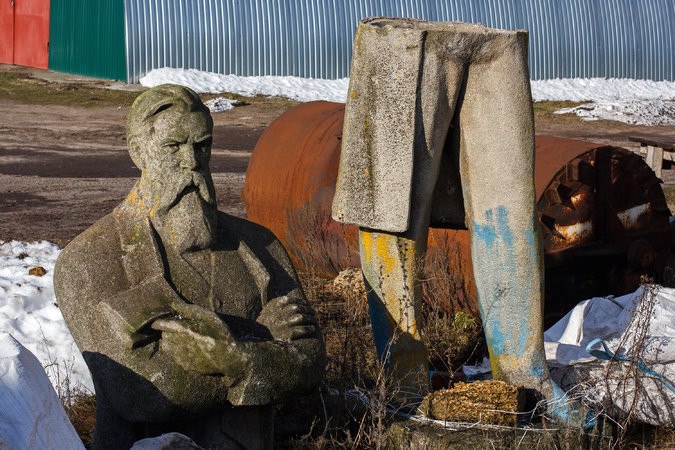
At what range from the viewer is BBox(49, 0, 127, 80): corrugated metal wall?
20.0 metres

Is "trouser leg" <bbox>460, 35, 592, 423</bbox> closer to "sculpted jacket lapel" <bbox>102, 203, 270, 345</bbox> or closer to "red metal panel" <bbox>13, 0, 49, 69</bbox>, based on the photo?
"sculpted jacket lapel" <bbox>102, 203, 270, 345</bbox>

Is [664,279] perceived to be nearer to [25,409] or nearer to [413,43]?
[413,43]

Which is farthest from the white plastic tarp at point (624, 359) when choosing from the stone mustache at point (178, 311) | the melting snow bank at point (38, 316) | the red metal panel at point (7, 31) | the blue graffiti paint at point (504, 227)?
the red metal panel at point (7, 31)

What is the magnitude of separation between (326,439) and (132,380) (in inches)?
34.8

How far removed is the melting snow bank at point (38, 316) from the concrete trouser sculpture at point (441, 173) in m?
2.02

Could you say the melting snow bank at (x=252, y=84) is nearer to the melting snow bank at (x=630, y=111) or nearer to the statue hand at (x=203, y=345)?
the melting snow bank at (x=630, y=111)

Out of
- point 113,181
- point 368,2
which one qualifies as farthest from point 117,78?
point 113,181

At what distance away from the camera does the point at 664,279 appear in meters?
5.96

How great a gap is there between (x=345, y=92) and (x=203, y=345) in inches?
700

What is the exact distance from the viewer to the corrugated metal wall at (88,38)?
20000mm

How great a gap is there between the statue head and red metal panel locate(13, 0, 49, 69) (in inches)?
879

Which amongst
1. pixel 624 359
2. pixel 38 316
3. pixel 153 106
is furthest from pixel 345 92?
pixel 153 106

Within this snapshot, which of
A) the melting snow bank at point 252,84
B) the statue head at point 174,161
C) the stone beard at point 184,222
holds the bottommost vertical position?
the stone beard at point 184,222

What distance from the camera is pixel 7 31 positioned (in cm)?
2480
